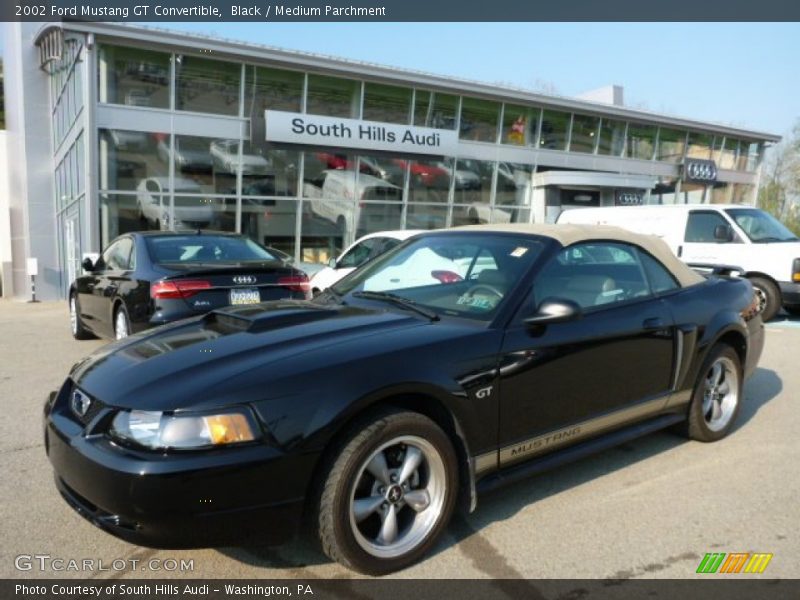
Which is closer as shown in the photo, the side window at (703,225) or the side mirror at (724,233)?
the side mirror at (724,233)

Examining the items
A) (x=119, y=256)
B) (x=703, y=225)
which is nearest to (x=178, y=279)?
(x=119, y=256)

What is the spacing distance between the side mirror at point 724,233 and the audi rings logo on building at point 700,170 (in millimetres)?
17016

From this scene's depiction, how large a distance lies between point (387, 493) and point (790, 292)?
30.6ft

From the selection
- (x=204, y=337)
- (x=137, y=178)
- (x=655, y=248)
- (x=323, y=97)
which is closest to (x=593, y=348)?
(x=655, y=248)

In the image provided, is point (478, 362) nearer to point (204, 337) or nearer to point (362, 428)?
point (362, 428)

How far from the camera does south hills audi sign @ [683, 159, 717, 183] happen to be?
85.0 ft

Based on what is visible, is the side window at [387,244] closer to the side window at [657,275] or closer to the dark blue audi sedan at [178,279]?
the dark blue audi sedan at [178,279]

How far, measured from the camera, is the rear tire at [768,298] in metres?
9.89

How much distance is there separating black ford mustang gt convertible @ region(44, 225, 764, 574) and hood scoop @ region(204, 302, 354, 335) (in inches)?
0.9

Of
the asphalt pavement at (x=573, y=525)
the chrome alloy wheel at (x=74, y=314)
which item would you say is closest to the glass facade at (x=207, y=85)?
the chrome alloy wheel at (x=74, y=314)

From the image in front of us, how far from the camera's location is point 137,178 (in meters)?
15.3

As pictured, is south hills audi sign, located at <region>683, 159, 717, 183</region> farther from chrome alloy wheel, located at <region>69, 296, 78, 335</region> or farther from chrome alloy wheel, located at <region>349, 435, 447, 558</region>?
chrome alloy wheel, located at <region>349, 435, 447, 558</region>

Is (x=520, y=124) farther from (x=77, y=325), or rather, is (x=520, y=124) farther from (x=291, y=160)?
(x=77, y=325)

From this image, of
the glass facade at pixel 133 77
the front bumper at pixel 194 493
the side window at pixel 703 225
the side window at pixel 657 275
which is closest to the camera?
the front bumper at pixel 194 493
